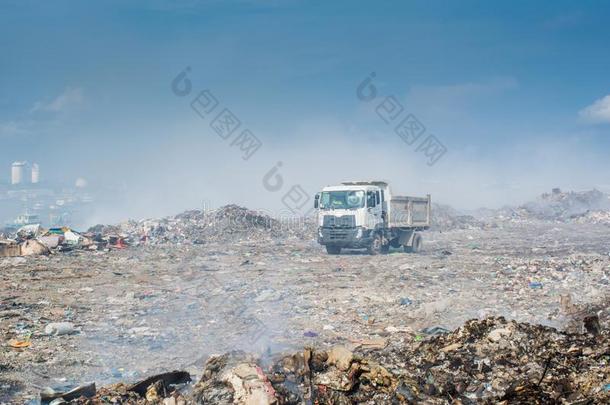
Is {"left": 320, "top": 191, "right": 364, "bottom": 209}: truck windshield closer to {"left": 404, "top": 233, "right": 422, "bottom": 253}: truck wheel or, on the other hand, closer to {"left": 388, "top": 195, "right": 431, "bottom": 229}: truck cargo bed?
{"left": 388, "top": 195, "right": 431, "bottom": 229}: truck cargo bed

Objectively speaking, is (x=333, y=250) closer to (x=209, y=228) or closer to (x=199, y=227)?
(x=209, y=228)

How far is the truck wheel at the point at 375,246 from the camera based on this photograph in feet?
53.3

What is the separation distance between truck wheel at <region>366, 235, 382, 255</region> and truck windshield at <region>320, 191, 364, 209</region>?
4.62 ft

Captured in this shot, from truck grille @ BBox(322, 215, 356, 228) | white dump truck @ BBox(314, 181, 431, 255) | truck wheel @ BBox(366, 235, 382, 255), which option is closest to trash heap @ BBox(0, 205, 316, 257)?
white dump truck @ BBox(314, 181, 431, 255)

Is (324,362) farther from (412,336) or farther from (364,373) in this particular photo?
(412,336)

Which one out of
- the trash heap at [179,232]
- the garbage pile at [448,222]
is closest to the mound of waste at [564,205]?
the garbage pile at [448,222]

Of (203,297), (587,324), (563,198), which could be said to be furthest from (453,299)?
(563,198)

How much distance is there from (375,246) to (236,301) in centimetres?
779

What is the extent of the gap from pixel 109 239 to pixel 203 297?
34.9ft

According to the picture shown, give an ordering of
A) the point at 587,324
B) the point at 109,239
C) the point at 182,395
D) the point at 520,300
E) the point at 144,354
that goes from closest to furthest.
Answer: the point at 182,395
the point at 587,324
the point at 144,354
the point at 520,300
the point at 109,239

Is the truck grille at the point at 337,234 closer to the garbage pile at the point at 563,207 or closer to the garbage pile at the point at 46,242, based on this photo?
the garbage pile at the point at 46,242

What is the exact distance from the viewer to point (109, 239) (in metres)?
19.1

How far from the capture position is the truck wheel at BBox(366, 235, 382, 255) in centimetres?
1626

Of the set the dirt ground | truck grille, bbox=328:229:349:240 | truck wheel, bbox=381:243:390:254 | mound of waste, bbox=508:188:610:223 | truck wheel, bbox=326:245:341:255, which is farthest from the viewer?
mound of waste, bbox=508:188:610:223
